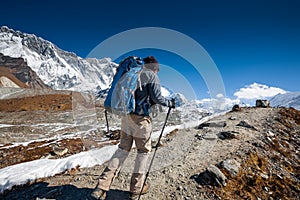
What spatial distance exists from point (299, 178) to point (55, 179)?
720 centimetres

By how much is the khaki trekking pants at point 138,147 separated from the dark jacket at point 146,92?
0.60 feet

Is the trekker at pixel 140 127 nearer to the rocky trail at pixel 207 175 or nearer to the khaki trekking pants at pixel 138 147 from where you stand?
the khaki trekking pants at pixel 138 147

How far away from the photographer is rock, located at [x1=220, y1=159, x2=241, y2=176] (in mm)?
5591

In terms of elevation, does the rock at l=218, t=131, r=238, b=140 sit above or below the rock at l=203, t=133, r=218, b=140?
above

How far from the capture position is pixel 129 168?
20.0 ft

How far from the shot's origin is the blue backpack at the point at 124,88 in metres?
4.02

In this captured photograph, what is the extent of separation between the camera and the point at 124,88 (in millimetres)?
4008

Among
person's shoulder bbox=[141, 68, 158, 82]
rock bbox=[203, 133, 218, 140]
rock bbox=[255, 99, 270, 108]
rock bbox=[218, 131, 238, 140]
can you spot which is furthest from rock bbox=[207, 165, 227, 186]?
rock bbox=[255, 99, 270, 108]

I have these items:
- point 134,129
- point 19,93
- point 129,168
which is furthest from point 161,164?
Answer: point 19,93

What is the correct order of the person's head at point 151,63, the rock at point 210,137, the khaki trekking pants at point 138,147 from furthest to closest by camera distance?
1. the rock at point 210,137
2. the person's head at point 151,63
3. the khaki trekking pants at point 138,147

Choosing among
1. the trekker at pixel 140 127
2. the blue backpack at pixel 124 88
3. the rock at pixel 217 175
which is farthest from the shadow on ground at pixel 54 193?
the rock at pixel 217 175

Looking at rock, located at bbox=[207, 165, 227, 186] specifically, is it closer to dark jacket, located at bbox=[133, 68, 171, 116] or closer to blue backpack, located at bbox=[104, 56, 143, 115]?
dark jacket, located at bbox=[133, 68, 171, 116]

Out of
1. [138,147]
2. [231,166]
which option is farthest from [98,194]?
[231,166]

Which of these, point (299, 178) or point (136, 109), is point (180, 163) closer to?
point (136, 109)
